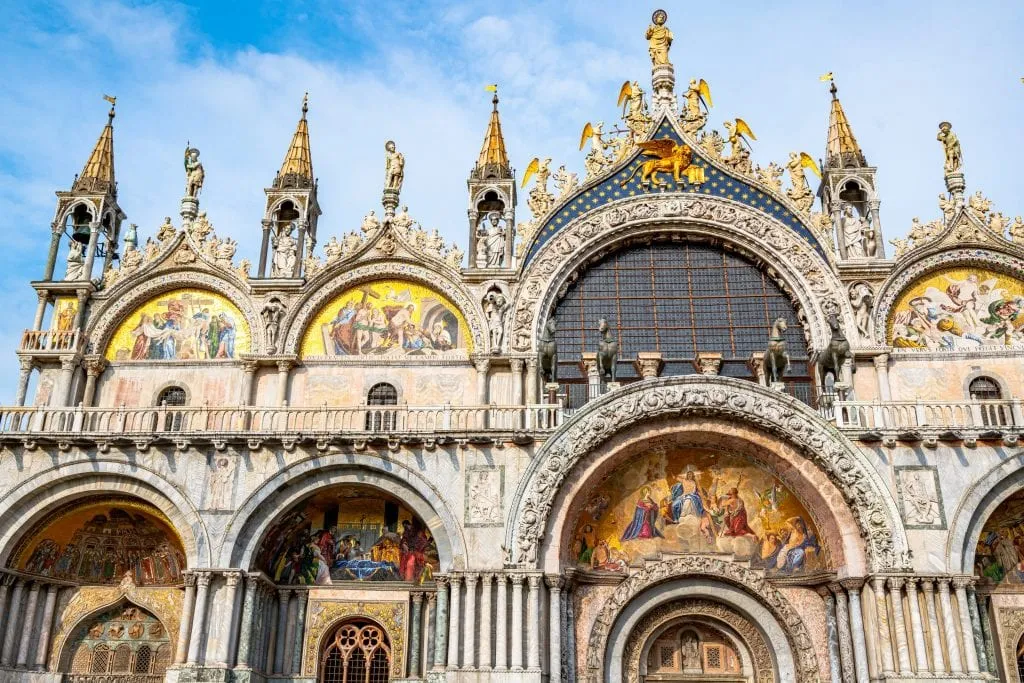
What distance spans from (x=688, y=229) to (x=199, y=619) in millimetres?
14199

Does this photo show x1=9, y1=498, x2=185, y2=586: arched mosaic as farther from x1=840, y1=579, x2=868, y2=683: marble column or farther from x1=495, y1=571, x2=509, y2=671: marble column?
x1=840, y1=579, x2=868, y2=683: marble column

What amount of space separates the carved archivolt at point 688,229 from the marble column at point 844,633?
5821 mm

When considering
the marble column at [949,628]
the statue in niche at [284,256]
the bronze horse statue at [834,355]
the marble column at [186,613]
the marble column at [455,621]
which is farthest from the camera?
the statue in niche at [284,256]

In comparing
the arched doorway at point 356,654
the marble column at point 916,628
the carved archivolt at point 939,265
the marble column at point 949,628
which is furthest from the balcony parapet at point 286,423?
the carved archivolt at point 939,265

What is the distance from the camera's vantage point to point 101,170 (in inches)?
977

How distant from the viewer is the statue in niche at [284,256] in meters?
23.3

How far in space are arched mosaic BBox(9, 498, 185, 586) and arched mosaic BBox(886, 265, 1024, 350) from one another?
17056mm

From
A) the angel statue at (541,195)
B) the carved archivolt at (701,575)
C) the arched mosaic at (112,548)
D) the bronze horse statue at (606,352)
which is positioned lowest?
the carved archivolt at (701,575)

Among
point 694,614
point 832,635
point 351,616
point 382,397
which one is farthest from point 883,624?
point 382,397

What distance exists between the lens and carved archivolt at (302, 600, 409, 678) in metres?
19.9

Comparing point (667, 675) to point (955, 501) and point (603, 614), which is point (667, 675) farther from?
point (955, 501)

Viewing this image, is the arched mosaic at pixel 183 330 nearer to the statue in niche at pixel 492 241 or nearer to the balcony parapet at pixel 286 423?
the balcony parapet at pixel 286 423

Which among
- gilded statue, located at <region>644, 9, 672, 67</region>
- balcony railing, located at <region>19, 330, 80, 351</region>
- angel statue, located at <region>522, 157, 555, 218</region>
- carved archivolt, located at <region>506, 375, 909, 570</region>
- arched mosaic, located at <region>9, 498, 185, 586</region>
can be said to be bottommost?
arched mosaic, located at <region>9, 498, 185, 586</region>

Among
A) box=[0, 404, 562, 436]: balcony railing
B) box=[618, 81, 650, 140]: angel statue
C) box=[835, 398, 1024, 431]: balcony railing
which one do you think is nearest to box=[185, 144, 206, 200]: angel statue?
box=[0, 404, 562, 436]: balcony railing
